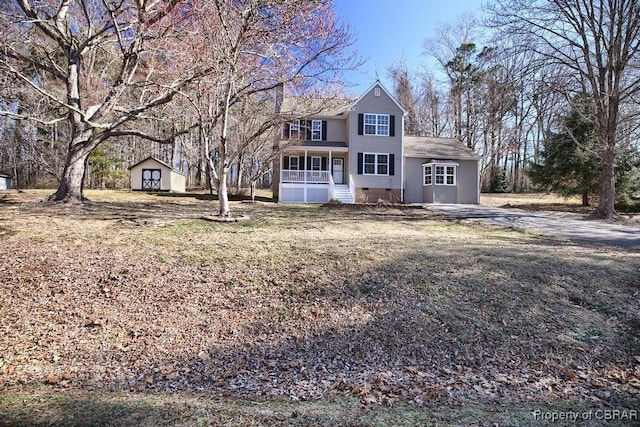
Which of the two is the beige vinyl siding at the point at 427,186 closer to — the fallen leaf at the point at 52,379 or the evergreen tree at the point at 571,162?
the evergreen tree at the point at 571,162

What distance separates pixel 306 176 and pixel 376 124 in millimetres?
4982

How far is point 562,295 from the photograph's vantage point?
5.12m

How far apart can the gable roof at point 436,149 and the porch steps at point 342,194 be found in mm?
4514

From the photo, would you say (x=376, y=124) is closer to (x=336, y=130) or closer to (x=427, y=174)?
(x=336, y=130)

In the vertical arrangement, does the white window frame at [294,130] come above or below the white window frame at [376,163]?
above

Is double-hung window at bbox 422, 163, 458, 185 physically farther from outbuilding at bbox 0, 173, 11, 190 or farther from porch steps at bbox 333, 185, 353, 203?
outbuilding at bbox 0, 173, 11, 190

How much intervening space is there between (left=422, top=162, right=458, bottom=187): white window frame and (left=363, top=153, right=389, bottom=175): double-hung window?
2.59 metres

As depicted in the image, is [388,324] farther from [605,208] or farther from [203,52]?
[605,208]

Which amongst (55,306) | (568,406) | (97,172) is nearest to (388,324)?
(568,406)

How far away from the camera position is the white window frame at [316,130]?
21.3 meters

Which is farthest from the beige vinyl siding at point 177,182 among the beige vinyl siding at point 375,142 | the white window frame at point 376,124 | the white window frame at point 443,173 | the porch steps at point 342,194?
the white window frame at point 443,173

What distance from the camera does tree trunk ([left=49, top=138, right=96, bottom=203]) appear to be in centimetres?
1027

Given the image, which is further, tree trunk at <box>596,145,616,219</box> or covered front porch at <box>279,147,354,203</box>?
covered front porch at <box>279,147,354,203</box>

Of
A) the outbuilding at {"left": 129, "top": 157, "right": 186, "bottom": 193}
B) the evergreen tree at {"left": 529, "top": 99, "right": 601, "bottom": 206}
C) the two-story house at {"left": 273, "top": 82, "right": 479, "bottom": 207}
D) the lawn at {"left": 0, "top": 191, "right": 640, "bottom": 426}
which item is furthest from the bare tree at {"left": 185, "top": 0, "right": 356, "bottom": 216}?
the outbuilding at {"left": 129, "top": 157, "right": 186, "bottom": 193}
